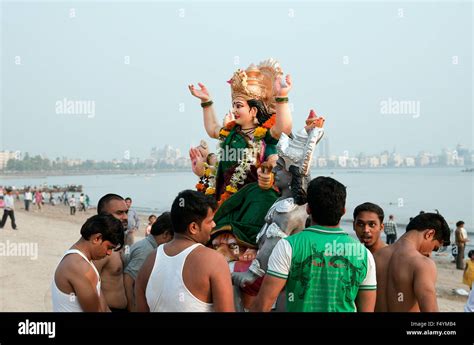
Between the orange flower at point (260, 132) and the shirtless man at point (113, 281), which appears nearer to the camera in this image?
the shirtless man at point (113, 281)

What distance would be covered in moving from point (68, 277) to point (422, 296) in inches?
99.4

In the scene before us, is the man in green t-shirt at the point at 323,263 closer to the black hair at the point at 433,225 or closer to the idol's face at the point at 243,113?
the black hair at the point at 433,225

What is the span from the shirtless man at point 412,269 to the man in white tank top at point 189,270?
4.33ft

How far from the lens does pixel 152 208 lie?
4969 centimetres

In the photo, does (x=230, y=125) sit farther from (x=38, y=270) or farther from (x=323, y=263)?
(x=38, y=270)

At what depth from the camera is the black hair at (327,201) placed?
421 cm

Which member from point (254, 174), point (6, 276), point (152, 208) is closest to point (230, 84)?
point (254, 174)

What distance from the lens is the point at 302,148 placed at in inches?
228

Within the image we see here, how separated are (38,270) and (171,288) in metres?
13.3

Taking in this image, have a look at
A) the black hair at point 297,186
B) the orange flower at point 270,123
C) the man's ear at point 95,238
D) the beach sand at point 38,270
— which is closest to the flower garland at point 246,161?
the orange flower at point 270,123

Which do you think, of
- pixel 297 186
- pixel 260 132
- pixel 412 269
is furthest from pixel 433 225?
pixel 260 132
